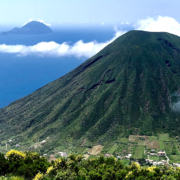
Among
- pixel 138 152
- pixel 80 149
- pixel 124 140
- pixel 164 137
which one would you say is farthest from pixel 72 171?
pixel 164 137

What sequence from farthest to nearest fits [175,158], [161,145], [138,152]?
1. [161,145]
2. [138,152]
3. [175,158]

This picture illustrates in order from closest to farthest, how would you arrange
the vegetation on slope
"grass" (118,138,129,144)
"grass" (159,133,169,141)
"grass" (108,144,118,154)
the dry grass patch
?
the vegetation on slope < "grass" (108,144,118,154) < the dry grass patch < "grass" (159,133,169,141) < "grass" (118,138,129,144)

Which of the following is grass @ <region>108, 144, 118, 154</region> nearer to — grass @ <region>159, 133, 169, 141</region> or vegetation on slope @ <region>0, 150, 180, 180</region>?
grass @ <region>159, 133, 169, 141</region>

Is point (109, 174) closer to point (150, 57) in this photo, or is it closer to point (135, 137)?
point (135, 137)

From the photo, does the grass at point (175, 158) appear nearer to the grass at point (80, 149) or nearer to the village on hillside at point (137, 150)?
the village on hillside at point (137, 150)

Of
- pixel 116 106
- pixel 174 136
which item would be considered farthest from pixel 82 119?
pixel 174 136

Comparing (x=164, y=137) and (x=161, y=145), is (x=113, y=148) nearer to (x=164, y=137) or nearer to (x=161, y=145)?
(x=161, y=145)

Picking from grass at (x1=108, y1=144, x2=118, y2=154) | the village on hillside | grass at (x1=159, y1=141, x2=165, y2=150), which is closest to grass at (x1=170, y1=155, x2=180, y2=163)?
the village on hillside

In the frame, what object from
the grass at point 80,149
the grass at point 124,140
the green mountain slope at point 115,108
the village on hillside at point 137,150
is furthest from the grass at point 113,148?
the grass at point 80,149
